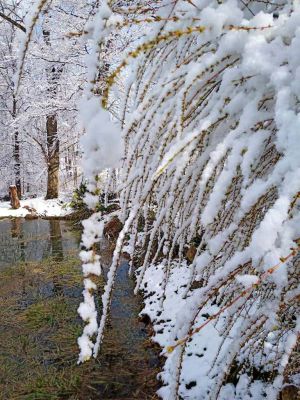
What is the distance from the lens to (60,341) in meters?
3.47

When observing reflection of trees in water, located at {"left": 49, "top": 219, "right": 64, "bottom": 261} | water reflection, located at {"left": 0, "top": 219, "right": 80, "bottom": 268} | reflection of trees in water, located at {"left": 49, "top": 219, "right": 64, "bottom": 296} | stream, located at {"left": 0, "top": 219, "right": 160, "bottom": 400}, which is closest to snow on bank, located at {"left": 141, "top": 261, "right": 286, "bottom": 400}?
stream, located at {"left": 0, "top": 219, "right": 160, "bottom": 400}

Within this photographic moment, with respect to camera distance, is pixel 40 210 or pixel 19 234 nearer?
pixel 19 234

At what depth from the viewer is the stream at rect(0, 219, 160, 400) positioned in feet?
9.36

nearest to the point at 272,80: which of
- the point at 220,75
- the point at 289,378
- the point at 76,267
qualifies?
the point at 220,75

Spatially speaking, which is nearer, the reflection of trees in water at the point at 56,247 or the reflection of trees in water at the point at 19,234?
the reflection of trees in water at the point at 56,247

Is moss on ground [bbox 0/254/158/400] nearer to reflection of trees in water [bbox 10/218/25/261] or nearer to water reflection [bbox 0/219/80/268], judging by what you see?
water reflection [bbox 0/219/80/268]

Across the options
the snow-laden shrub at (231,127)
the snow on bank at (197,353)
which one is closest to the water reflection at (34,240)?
the snow on bank at (197,353)

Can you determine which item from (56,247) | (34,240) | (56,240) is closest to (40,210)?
(34,240)

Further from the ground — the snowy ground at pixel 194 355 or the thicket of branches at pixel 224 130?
the thicket of branches at pixel 224 130

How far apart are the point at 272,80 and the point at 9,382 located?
306 centimetres

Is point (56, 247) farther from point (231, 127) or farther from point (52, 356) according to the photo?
point (231, 127)

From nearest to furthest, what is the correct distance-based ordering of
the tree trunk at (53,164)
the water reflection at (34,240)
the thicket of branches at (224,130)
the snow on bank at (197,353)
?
the thicket of branches at (224,130)
the snow on bank at (197,353)
the water reflection at (34,240)
the tree trunk at (53,164)

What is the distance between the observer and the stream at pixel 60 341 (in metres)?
2.85

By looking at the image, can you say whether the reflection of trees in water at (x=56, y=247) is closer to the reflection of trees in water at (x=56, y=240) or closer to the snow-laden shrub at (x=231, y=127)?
the reflection of trees in water at (x=56, y=240)
